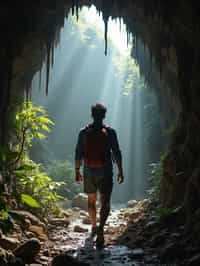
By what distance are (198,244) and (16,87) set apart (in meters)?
6.64

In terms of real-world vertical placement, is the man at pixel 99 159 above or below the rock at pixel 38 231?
above

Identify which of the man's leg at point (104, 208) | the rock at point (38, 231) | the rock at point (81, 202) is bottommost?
the rock at point (81, 202)

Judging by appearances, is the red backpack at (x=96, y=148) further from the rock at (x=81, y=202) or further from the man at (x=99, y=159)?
the rock at (x=81, y=202)

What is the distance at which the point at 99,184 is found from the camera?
15.4 feet

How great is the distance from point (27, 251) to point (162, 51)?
740cm

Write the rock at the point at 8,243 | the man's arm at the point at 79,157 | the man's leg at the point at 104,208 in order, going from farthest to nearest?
the man's arm at the point at 79,157 → the man's leg at the point at 104,208 → the rock at the point at 8,243

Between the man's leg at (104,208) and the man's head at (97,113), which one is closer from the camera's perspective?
the man's leg at (104,208)

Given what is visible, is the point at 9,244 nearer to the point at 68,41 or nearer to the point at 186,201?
the point at 186,201

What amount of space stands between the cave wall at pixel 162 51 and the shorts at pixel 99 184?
1.38 metres

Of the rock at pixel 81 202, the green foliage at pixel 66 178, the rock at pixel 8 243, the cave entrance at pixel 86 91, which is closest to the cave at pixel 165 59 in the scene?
the rock at pixel 8 243

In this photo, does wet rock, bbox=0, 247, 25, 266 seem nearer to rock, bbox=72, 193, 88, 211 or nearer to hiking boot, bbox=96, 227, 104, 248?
hiking boot, bbox=96, 227, 104, 248

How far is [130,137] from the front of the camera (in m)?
39.5

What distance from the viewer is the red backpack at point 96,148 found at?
4.63 metres

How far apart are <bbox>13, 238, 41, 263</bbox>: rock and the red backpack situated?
4.80 feet
